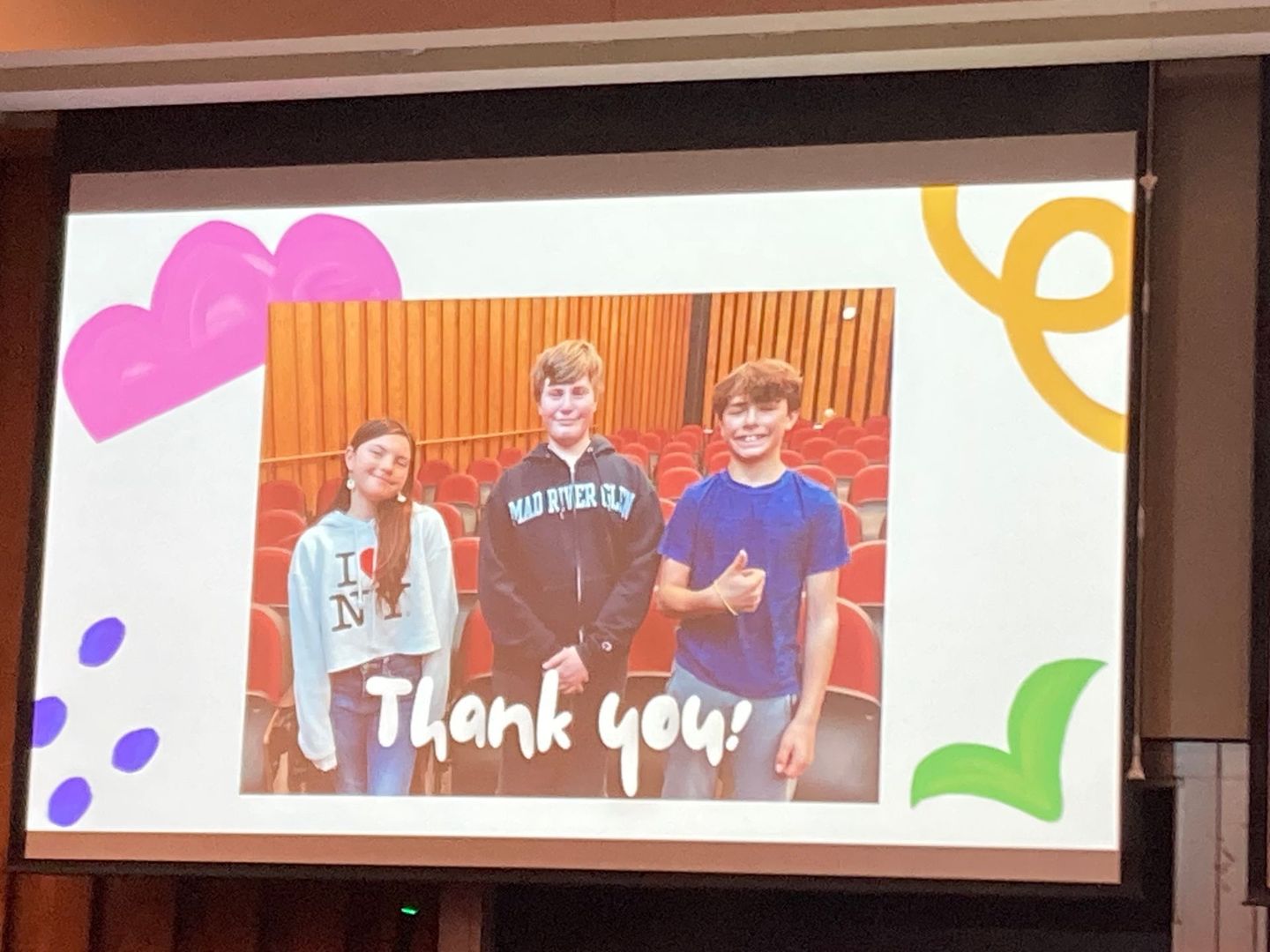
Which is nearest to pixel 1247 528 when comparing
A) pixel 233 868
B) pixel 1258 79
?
pixel 1258 79

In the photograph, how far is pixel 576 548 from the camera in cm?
242

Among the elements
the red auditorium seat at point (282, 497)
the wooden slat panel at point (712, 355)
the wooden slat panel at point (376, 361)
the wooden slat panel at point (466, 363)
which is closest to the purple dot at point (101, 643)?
the red auditorium seat at point (282, 497)

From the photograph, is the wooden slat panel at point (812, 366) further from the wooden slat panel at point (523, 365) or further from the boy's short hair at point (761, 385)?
the wooden slat panel at point (523, 365)

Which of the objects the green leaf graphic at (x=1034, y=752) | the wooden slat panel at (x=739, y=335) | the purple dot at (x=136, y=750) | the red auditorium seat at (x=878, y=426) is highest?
the wooden slat panel at (x=739, y=335)

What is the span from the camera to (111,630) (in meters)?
2.50

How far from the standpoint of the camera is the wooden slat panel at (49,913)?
2.64 meters

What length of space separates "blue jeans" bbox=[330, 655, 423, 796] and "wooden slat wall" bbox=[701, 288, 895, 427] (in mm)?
582

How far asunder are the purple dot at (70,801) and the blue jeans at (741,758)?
85cm

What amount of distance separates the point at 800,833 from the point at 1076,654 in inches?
17.4

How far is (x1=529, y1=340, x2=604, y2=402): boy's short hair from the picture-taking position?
2.46 metres

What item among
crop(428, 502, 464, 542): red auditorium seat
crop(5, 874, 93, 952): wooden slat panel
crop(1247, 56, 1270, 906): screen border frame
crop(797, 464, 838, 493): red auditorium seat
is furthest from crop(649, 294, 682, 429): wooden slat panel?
crop(5, 874, 93, 952): wooden slat panel

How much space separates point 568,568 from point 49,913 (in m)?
1.03

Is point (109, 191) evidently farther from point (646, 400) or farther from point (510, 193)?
point (646, 400)

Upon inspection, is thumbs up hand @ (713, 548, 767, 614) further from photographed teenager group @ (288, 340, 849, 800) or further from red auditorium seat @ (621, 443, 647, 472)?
red auditorium seat @ (621, 443, 647, 472)
